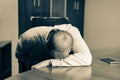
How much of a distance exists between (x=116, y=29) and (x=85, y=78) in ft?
10.2

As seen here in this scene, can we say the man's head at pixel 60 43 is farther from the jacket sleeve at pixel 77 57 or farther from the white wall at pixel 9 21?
the white wall at pixel 9 21

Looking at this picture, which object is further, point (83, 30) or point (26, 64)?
point (83, 30)

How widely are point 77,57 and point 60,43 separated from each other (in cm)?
18

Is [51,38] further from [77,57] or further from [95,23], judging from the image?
[95,23]

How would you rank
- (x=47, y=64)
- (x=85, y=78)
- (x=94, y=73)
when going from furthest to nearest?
1. (x=47, y=64)
2. (x=94, y=73)
3. (x=85, y=78)

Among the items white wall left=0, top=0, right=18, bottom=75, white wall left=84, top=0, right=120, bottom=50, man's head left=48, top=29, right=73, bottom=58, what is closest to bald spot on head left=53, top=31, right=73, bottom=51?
man's head left=48, top=29, right=73, bottom=58

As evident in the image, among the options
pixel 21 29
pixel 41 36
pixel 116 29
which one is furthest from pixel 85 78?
pixel 116 29

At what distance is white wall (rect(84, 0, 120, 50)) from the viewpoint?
14.1ft

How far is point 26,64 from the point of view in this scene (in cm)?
186

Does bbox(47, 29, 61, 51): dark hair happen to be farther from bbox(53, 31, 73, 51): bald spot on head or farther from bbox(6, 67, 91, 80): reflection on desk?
bbox(6, 67, 91, 80): reflection on desk

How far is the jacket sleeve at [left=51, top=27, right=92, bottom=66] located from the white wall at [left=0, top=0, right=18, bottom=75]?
6.73ft

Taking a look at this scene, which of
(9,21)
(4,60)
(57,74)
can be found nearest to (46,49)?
(57,74)

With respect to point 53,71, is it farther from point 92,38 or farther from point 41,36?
point 92,38

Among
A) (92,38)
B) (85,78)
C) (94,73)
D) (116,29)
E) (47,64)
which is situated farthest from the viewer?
(92,38)
